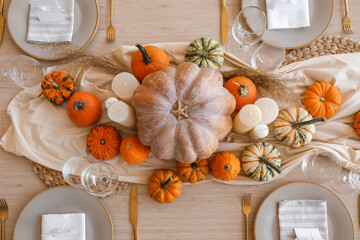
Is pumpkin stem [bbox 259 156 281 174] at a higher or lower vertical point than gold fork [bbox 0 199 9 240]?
higher

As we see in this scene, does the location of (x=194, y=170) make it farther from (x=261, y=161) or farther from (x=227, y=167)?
(x=261, y=161)

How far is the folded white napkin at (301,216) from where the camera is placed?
4.65 feet

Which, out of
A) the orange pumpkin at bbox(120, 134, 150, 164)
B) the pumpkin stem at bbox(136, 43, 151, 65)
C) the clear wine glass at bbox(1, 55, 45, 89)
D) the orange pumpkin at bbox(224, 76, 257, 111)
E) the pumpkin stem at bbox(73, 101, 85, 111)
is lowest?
the orange pumpkin at bbox(120, 134, 150, 164)

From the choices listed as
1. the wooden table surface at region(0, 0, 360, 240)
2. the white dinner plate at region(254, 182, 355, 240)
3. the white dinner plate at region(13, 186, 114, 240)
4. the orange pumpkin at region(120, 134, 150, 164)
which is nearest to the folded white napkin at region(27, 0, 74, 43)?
the wooden table surface at region(0, 0, 360, 240)

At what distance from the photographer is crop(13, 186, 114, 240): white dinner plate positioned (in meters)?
1.44

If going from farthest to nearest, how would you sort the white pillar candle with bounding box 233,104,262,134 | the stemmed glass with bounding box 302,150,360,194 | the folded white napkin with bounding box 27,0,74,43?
1. the folded white napkin with bounding box 27,0,74,43
2. the stemmed glass with bounding box 302,150,360,194
3. the white pillar candle with bounding box 233,104,262,134

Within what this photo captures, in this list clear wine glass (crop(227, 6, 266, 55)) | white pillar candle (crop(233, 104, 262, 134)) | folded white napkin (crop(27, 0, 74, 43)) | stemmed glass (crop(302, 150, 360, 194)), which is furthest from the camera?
folded white napkin (crop(27, 0, 74, 43))

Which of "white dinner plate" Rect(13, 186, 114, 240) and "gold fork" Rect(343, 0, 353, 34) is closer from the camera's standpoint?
"white dinner plate" Rect(13, 186, 114, 240)

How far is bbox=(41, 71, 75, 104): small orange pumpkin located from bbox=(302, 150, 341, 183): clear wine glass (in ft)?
4.01

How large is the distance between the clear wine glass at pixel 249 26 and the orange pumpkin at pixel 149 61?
1.31ft

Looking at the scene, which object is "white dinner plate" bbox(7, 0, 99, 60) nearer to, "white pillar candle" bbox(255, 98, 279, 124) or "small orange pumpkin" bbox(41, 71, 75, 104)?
"small orange pumpkin" bbox(41, 71, 75, 104)

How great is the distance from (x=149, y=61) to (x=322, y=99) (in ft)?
2.88

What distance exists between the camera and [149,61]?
1.40m

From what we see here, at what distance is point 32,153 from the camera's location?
4.87 ft
